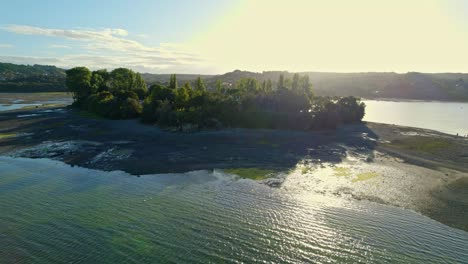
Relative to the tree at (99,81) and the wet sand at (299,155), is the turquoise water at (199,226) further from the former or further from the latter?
the tree at (99,81)

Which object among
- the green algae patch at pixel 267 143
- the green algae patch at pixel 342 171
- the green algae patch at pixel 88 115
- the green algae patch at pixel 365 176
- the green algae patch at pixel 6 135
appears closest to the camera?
the green algae patch at pixel 365 176

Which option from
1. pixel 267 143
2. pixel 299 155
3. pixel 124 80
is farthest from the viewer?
pixel 124 80

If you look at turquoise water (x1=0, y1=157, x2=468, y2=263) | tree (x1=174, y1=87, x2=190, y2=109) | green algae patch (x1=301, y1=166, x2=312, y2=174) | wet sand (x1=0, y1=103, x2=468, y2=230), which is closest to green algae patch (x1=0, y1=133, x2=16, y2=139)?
wet sand (x1=0, y1=103, x2=468, y2=230)

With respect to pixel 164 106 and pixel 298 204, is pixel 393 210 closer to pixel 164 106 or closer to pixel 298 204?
pixel 298 204

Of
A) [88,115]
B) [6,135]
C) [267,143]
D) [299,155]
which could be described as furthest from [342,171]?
[88,115]

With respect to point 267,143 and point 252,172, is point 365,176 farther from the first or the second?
point 267,143

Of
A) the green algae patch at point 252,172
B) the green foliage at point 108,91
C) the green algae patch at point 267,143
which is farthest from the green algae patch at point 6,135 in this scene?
the green algae patch at point 267,143
